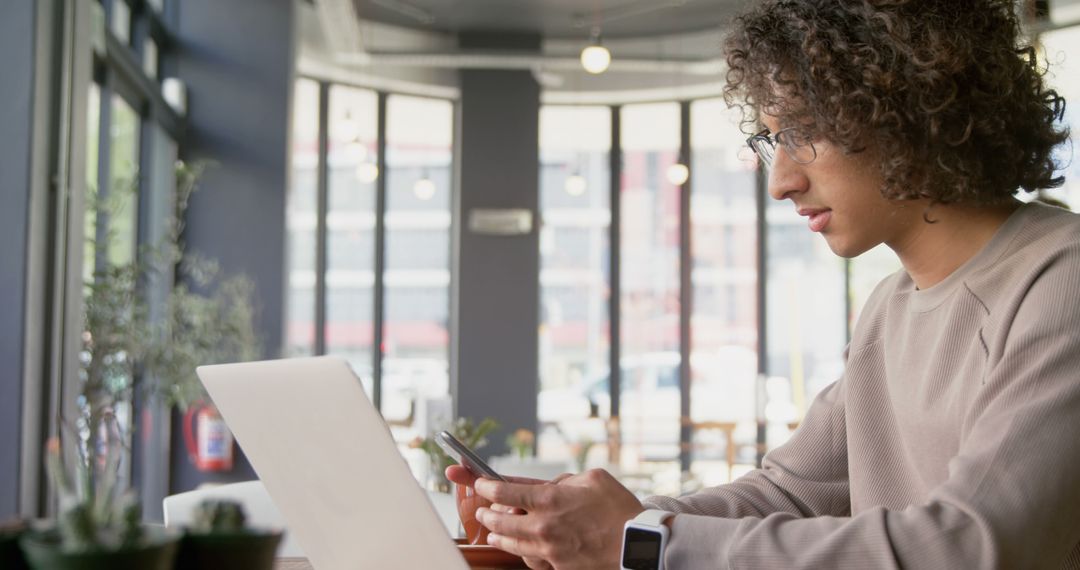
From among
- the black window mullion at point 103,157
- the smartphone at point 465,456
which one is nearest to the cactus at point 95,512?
the smartphone at point 465,456

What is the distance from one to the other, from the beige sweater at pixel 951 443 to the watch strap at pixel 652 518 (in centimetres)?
2

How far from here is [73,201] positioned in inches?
159

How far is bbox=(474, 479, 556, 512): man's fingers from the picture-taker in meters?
1.25

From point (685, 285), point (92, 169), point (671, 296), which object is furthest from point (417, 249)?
point (92, 169)

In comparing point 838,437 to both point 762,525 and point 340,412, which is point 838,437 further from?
point 340,412

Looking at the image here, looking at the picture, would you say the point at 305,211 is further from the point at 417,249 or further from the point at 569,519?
the point at 569,519

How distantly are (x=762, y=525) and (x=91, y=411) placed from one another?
3.80 metres

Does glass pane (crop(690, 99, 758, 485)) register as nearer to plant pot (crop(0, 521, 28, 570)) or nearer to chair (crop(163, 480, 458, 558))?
chair (crop(163, 480, 458, 558))

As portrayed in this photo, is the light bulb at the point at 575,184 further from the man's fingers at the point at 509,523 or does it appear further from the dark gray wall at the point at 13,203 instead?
the man's fingers at the point at 509,523

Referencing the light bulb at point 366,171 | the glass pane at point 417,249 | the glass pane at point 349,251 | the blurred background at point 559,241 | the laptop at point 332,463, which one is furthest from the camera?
the glass pane at point 417,249

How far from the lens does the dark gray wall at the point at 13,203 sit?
144 inches

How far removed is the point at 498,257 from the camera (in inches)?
437

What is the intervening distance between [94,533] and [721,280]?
11.0m

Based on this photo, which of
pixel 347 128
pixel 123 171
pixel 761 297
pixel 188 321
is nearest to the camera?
pixel 123 171
